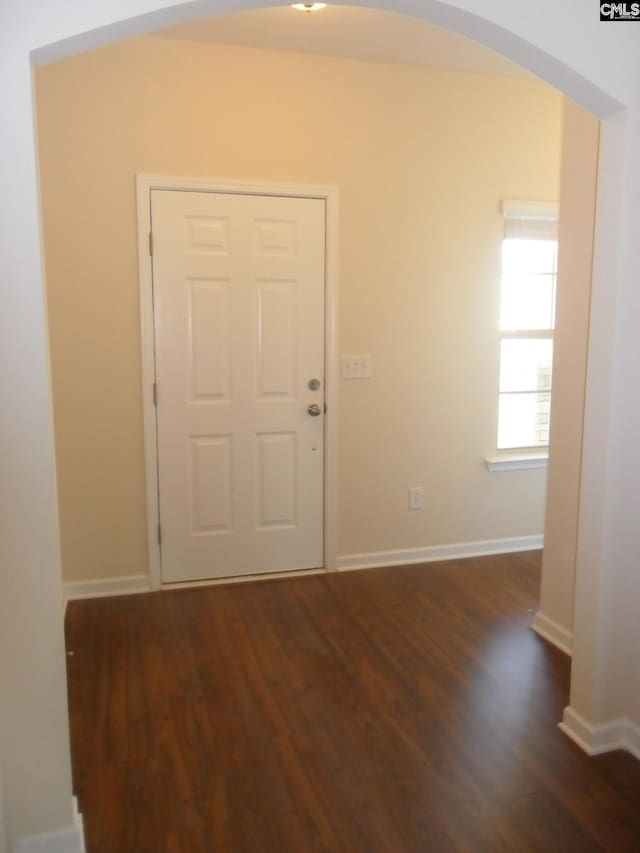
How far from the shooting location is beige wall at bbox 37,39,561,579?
313 cm

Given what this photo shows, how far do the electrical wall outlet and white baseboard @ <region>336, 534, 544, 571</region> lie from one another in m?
0.26

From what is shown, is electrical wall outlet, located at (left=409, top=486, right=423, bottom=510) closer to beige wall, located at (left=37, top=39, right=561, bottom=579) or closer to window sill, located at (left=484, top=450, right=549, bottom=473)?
beige wall, located at (left=37, top=39, right=561, bottom=579)

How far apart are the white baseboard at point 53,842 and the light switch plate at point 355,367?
96.2 inches

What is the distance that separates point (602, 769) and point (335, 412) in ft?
6.81

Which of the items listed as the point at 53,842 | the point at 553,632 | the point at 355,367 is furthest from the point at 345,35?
the point at 53,842

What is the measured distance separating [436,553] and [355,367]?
1224mm

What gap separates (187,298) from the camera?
3320 mm

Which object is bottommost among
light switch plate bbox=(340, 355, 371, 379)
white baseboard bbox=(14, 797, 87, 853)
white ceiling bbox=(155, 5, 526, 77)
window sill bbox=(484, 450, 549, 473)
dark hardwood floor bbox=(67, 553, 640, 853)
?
dark hardwood floor bbox=(67, 553, 640, 853)

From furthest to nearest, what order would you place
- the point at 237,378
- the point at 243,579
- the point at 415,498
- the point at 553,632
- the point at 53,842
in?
the point at 415,498, the point at 243,579, the point at 237,378, the point at 553,632, the point at 53,842

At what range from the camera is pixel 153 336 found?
328cm

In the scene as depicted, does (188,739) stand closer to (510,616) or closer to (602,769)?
(602,769)

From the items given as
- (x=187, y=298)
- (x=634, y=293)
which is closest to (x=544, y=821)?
(x=634, y=293)

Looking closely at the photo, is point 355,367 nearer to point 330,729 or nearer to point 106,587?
point 106,587

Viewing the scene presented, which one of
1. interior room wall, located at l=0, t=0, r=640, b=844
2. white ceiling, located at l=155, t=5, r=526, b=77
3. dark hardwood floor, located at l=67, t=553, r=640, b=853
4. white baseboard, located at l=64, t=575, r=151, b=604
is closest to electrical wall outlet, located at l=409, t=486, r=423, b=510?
dark hardwood floor, located at l=67, t=553, r=640, b=853
